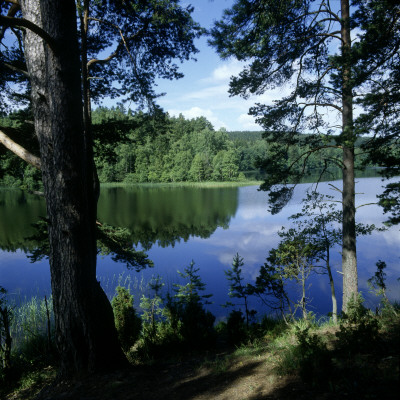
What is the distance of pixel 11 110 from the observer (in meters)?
6.51

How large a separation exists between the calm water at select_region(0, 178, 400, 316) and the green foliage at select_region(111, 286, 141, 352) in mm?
2752

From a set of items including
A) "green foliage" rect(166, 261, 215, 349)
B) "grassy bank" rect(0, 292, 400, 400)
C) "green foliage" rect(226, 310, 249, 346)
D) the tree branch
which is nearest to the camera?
"grassy bank" rect(0, 292, 400, 400)

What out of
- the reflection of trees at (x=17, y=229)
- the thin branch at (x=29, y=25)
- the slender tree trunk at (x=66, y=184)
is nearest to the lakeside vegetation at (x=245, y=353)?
the slender tree trunk at (x=66, y=184)

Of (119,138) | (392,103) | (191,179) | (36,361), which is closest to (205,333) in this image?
(36,361)

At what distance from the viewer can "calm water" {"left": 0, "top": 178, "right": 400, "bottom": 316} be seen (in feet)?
37.7

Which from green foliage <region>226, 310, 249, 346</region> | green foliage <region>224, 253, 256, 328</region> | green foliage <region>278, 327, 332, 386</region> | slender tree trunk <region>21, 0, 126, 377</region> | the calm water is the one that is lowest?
the calm water

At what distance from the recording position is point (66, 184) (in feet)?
11.0

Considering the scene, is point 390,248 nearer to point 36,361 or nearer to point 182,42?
point 182,42

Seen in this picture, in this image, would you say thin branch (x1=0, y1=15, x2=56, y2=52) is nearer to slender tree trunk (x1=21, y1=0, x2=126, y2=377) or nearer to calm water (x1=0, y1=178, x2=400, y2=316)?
slender tree trunk (x1=21, y1=0, x2=126, y2=377)

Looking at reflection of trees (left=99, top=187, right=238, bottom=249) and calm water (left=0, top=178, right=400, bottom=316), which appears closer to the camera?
calm water (left=0, top=178, right=400, bottom=316)

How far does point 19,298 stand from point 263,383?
428 inches

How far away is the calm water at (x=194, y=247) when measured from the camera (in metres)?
11.5

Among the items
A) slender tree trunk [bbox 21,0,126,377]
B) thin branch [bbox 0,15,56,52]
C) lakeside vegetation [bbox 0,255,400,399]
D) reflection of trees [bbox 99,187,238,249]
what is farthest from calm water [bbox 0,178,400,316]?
thin branch [bbox 0,15,56,52]

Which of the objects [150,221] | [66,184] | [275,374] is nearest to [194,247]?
[150,221]
